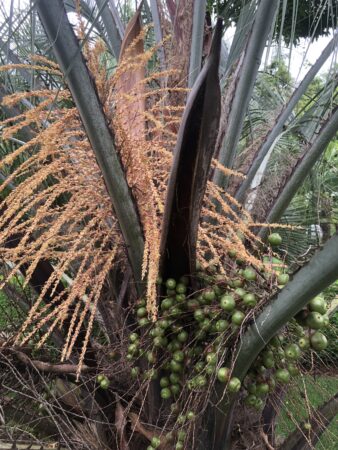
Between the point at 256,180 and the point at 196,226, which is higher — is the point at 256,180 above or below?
below

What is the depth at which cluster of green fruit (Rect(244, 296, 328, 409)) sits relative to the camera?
95cm

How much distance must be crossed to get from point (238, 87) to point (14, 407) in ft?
4.16

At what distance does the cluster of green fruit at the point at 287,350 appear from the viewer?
0.95 meters

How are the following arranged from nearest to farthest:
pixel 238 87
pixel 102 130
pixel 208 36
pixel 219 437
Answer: pixel 102 130
pixel 219 437
pixel 238 87
pixel 208 36

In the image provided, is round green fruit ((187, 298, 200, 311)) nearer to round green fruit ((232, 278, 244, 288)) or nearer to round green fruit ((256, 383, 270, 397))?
round green fruit ((232, 278, 244, 288))

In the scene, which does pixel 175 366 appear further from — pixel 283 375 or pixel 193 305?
pixel 283 375

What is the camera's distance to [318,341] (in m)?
0.96

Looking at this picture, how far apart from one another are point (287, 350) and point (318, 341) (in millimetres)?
76

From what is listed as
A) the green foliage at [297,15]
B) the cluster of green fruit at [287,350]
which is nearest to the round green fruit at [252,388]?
the cluster of green fruit at [287,350]

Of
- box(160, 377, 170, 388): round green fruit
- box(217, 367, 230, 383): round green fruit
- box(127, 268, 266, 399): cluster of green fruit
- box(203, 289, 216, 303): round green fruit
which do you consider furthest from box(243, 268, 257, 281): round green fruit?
box(160, 377, 170, 388): round green fruit

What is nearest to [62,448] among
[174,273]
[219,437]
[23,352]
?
[23,352]

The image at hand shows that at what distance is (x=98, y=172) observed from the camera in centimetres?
110

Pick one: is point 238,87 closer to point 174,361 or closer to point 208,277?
point 208,277

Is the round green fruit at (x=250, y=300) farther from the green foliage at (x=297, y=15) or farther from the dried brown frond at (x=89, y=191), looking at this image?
the green foliage at (x=297, y=15)
